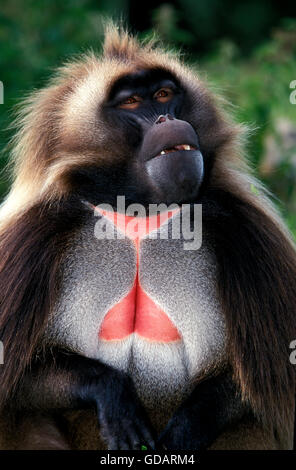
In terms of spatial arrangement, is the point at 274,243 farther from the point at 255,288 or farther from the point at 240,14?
the point at 240,14

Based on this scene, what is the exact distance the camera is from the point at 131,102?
161 inches

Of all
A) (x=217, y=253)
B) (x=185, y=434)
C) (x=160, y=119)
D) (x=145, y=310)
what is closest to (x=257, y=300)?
(x=217, y=253)

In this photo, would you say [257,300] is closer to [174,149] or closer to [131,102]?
[174,149]

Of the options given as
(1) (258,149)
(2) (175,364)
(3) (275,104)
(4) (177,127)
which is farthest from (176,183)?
(3) (275,104)

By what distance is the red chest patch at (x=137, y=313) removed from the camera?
13.0 ft

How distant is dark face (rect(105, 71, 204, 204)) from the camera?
3752 millimetres

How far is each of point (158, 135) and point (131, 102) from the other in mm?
377

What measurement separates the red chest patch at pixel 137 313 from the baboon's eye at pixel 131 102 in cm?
52

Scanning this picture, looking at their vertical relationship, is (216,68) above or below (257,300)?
above

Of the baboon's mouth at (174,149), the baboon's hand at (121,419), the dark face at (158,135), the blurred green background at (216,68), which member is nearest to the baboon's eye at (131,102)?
the dark face at (158,135)

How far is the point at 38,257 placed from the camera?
12.8 feet

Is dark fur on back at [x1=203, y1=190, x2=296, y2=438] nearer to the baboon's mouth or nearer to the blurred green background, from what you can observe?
the baboon's mouth

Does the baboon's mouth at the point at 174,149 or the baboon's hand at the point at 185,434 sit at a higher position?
the baboon's mouth at the point at 174,149

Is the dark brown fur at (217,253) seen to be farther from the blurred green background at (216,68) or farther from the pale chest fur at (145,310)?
the blurred green background at (216,68)
